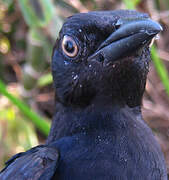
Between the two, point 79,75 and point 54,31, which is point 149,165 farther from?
point 54,31

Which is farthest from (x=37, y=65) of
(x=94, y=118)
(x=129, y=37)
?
(x=129, y=37)

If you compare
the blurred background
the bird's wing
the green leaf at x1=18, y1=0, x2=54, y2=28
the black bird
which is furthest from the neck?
the green leaf at x1=18, y1=0, x2=54, y2=28

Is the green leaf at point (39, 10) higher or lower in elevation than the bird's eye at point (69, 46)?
higher

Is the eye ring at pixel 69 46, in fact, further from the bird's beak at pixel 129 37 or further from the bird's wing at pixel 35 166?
the bird's wing at pixel 35 166

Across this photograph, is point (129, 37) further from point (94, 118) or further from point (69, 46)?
point (94, 118)

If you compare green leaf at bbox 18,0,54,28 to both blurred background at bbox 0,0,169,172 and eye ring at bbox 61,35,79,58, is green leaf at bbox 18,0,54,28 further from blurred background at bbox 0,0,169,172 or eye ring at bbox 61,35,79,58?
eye ring at bbox 61,35,79,58

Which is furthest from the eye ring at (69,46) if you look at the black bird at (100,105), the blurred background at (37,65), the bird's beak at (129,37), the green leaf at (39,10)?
the green leaf at (39,10)

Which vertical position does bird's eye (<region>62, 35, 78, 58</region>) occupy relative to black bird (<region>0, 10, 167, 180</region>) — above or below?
above
